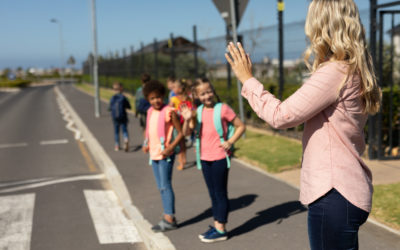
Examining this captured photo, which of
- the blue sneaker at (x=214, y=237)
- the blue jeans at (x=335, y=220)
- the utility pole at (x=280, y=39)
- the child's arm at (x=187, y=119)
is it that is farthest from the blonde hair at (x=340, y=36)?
the utility pole at (x=280, y=39)

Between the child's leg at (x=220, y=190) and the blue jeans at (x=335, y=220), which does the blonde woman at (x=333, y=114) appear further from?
the child's leg at (x=220, y=190)

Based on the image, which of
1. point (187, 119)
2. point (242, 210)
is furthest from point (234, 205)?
point (187, 119)

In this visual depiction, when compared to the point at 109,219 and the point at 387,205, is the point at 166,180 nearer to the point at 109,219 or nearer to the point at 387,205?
the point at 109,219

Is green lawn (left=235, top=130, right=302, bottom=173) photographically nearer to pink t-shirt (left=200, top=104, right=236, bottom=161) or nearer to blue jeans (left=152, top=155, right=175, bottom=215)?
blue jeans (left=152, top=155, right=175, bottom=215)

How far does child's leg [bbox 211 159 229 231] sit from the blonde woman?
229 centimetres

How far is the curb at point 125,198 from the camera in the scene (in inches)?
172

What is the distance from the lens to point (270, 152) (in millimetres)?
8969

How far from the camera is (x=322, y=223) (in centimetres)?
200

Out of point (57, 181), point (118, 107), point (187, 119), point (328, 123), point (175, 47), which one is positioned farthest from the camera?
point (175, 47)

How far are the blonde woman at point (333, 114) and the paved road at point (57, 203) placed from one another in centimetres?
291

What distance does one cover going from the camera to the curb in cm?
437

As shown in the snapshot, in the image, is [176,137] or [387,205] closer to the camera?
[176,137]

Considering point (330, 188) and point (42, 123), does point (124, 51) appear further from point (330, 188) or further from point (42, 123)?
point (330, 188)

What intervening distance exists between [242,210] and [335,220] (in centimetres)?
352
